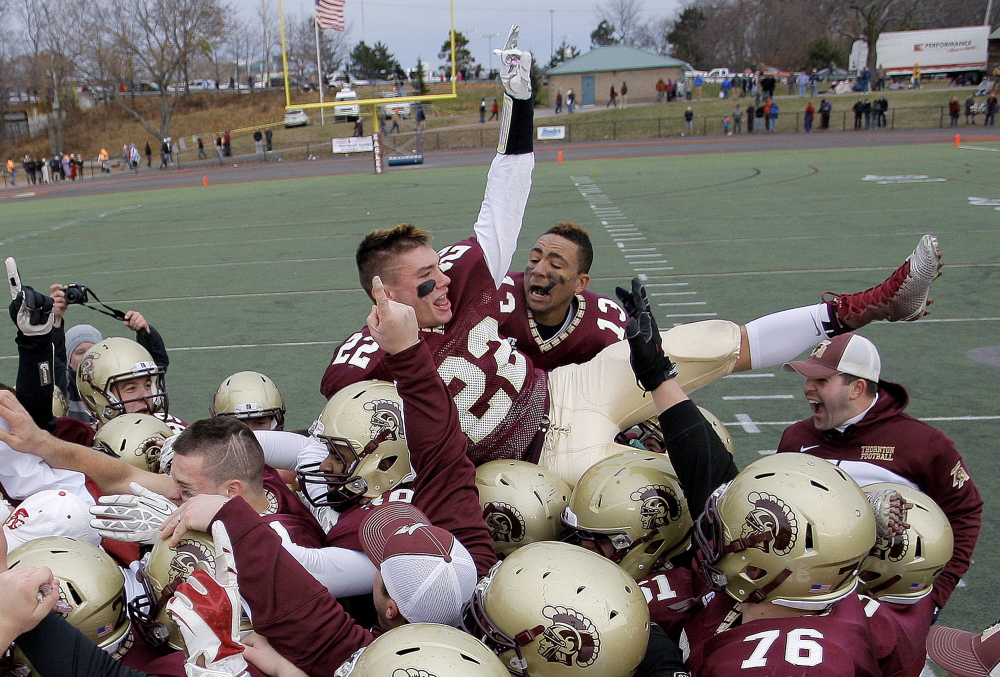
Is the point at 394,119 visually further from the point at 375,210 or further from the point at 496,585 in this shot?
the point at 496,585

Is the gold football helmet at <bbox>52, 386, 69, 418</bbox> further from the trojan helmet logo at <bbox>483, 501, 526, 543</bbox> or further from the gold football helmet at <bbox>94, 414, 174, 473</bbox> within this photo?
the trojan helmet logo at <bbox>483, 501, 526, 543</bbox>

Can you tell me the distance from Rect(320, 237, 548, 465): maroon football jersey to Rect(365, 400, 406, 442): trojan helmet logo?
34 cm

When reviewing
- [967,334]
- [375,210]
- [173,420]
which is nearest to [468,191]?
[375,210]

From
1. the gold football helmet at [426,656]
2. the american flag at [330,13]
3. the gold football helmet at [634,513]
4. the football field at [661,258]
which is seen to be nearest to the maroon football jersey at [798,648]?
the gold football helmet at [634,513]

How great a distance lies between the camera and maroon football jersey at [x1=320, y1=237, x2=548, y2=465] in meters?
3.62

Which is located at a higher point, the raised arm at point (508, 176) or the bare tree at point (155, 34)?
the bare tree at point (155, 34)

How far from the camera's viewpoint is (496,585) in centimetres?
254

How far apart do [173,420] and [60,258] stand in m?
11.0

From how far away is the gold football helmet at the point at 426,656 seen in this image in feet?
6.93

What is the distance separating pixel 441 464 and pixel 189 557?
0.90m

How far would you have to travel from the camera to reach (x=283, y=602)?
2443 millimetres

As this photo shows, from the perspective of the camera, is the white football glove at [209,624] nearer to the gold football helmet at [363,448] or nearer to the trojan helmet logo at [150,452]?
the gold football helmet at [363,448]

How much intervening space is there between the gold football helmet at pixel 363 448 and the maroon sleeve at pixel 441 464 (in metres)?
0.21

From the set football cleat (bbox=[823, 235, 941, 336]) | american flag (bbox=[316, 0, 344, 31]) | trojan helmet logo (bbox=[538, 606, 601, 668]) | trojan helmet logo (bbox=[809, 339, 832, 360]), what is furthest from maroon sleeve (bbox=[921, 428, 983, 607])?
american flag (bbox=[316, 0, 344, 31])
